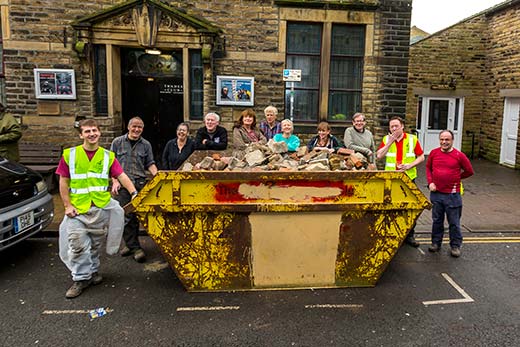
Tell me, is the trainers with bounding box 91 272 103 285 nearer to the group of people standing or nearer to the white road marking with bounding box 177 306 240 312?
the group of people standing

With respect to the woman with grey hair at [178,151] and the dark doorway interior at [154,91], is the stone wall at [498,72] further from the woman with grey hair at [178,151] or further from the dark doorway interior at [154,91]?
the woman with grey hair at [178,151]

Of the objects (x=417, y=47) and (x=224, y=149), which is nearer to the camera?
(x=224, y=149)

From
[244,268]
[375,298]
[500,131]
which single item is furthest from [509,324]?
[500,131]

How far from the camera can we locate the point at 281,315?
3762 millimetres

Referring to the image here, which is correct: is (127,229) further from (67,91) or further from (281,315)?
(67,91)

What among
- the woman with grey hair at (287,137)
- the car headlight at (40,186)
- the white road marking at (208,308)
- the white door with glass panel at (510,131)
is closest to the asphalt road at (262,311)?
the white road marking at (208,308)

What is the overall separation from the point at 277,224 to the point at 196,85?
5639 millimetres

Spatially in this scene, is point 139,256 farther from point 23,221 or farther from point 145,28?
point 145,28

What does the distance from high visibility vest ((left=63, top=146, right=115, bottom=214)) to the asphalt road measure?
3.01 feet

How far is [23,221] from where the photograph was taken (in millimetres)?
4758

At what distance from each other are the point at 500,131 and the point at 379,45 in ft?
22.4

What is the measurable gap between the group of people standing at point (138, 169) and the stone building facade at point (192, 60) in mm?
3040

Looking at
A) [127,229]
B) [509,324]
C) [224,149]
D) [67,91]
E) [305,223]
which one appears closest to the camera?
[509,324]

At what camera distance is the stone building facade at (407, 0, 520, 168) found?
13.2 meters
